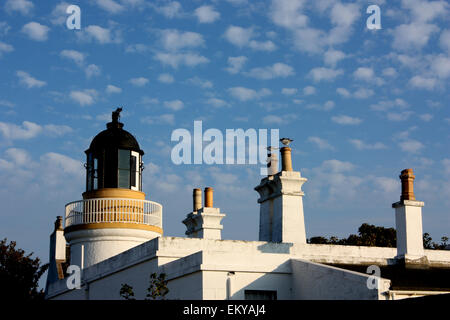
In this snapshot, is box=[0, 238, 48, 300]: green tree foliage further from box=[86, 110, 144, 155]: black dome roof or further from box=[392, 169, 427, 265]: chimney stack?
box=[392, 169, 427, 265]: chimney stack

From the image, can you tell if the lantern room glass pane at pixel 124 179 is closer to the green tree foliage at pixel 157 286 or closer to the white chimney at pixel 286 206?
the white chimney at pixel 286 206

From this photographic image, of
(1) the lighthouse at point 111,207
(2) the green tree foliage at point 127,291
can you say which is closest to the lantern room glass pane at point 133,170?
(1) the lighthouse at point 111,207

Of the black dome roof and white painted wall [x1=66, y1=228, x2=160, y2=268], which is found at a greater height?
the black dome roof

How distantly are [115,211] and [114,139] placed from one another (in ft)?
9.31

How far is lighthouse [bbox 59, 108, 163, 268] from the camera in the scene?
2745 cm

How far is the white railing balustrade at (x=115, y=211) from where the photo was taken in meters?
27.5

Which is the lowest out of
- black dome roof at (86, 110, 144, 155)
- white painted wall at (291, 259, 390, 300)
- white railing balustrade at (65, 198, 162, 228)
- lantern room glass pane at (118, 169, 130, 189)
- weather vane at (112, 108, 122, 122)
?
white painted wall at (291, 259, 390, 300)

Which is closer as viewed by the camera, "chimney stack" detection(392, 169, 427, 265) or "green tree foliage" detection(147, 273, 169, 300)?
"green tree foliage" detection(147, 273, 169, 300)

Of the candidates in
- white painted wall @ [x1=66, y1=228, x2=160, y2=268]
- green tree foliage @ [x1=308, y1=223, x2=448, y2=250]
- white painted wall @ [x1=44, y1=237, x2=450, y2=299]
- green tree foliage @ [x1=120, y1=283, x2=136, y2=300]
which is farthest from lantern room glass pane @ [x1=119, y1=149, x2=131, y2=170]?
→ green tree foliage @ [x1=308, y1=223, x2=448, y2=250]

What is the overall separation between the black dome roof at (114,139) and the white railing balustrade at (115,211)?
7.01 ft

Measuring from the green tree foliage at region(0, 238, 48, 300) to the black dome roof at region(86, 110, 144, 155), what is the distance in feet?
41.6

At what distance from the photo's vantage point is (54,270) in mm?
33438
